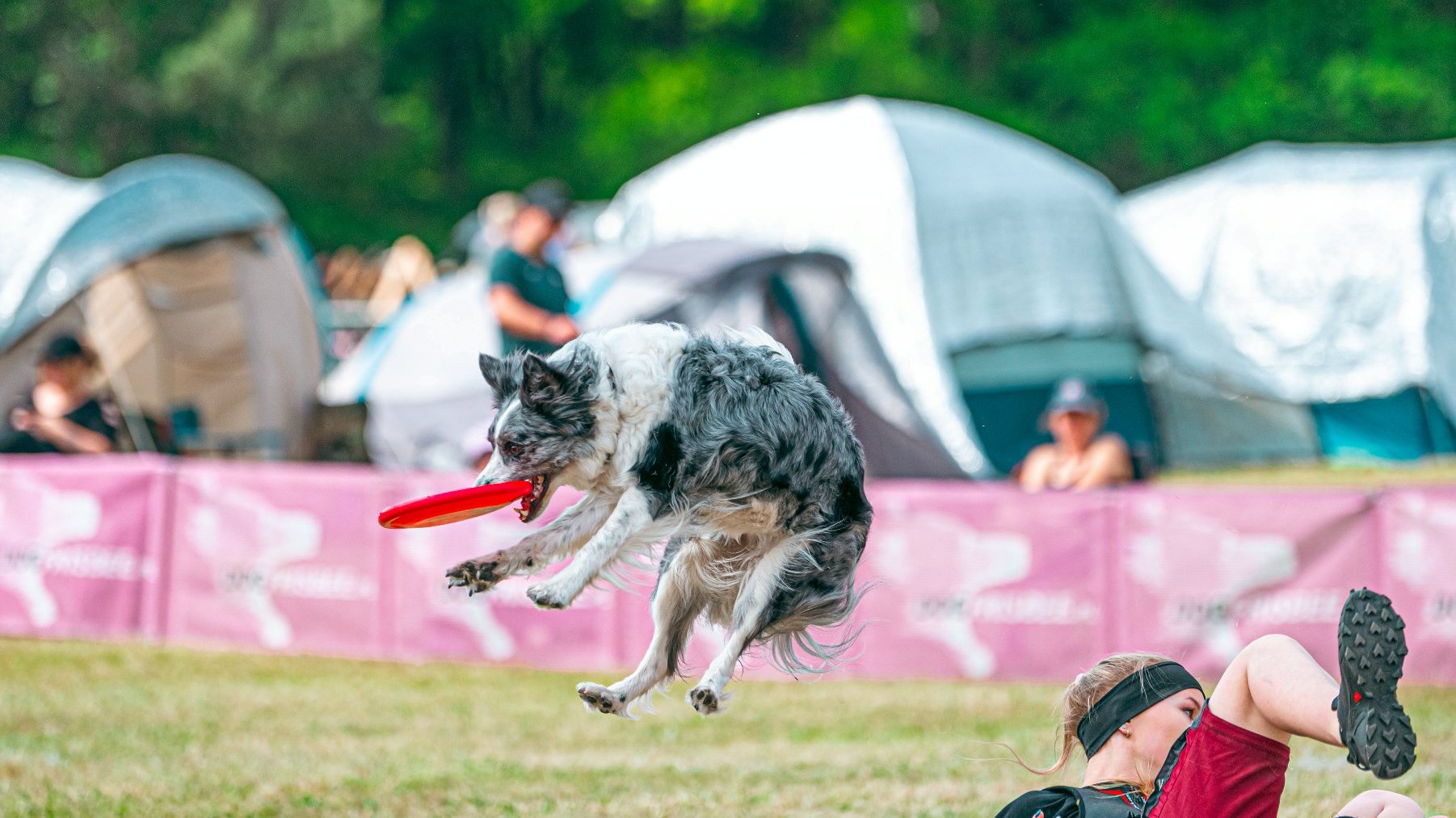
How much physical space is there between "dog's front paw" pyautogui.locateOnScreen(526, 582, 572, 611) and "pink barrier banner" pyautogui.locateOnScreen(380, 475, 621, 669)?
5225mm

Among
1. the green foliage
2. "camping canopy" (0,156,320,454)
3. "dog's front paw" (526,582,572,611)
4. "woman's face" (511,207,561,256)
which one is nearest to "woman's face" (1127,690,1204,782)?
"dog's front paw" (526,582,572,611)

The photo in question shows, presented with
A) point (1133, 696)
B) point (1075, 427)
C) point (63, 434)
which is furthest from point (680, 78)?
point (1133, 696)

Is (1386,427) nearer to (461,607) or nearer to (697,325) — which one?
(697,325)

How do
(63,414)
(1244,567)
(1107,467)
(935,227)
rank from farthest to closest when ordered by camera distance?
(935,227) < (63,414) < (1107,467) < (1244,567)

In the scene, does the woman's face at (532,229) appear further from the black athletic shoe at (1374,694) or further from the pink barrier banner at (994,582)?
the black athletic shoe at (1374,694)

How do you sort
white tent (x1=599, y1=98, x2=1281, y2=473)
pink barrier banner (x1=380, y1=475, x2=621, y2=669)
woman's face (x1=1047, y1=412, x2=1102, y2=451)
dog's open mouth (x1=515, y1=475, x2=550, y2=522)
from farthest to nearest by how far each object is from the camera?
white tent (x1=599, y1=98, x2=1281, y2=473)
woman's face (x1=1047, y1=412, x2=1102, y2=451)
pink barrier banner (x1=380, y1=475, x2=621, y2=669)
dog's open mouth (x1=515, y1=475, x2=550, y2=522)

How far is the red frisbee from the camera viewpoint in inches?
138

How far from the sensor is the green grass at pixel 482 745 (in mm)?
6004

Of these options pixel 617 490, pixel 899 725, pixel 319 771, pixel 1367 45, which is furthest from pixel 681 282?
pixel 1367 45

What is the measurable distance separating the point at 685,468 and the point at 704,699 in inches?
22.5

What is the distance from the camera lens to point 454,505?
3.50 meters

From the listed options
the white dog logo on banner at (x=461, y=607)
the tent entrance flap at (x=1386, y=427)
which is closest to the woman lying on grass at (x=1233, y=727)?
the white dog logo on banner at (x=461, y=607)

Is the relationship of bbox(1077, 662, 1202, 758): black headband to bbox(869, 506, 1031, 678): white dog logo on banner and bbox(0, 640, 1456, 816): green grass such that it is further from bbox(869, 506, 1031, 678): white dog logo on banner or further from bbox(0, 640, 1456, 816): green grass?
bbox(869, 506, 1031, 678): white dog logo on banner

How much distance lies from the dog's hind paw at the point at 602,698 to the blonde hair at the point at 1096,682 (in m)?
1.01
